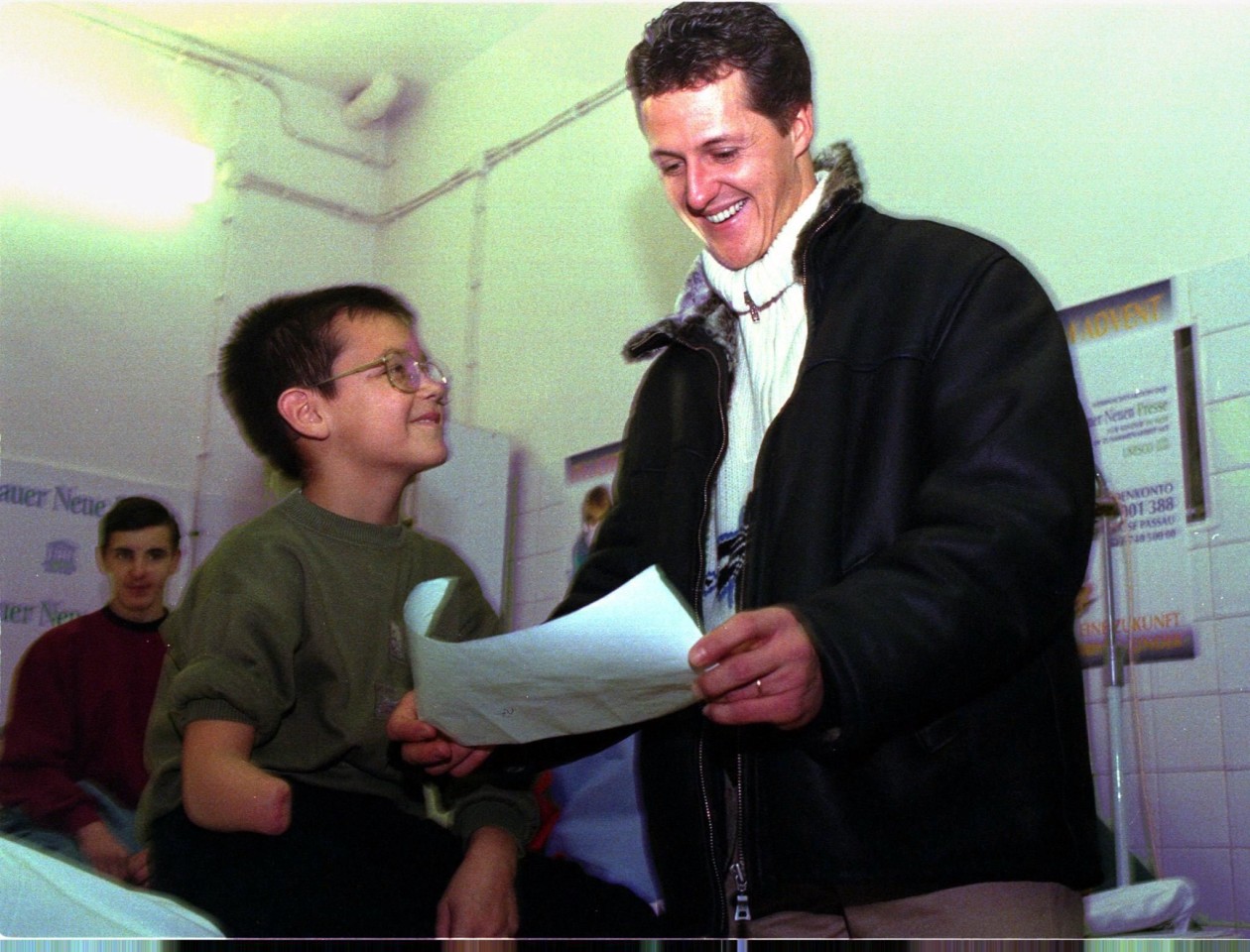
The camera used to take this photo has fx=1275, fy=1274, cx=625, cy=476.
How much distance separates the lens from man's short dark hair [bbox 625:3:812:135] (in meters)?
1.01

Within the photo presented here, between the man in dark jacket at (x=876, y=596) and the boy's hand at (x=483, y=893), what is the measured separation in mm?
201

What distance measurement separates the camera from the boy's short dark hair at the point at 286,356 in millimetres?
1365

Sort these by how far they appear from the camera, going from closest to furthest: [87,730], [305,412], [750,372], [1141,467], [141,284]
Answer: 1. [750,372]
2. [305,412]
3. [87,730]
4. [1141,467]
5. [141,284]

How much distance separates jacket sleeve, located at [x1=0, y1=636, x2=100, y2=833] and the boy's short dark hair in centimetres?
43

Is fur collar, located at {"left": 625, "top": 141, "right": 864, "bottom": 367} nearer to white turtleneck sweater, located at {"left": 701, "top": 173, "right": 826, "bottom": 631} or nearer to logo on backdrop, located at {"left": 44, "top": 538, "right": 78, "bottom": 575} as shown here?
white turtleneck sweater, located at {"left": 701, "top": 173, "right": 826, "bottom": 631}

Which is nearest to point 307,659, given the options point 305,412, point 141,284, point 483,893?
point 483,893

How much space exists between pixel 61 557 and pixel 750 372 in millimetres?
1235

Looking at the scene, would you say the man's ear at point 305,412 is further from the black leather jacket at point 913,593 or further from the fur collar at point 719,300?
the black leather jacket at point 913,593

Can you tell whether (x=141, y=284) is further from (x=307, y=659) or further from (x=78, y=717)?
(x=307, y=659)

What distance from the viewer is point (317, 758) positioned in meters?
1.03

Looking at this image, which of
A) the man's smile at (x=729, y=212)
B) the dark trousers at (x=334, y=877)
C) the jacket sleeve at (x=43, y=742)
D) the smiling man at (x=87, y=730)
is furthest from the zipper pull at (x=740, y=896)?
the jacket sleeve at (x=43, y=742)

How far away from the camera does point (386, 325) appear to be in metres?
1.40

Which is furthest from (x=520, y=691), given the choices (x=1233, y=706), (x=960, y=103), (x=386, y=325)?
(x=960, y=103)

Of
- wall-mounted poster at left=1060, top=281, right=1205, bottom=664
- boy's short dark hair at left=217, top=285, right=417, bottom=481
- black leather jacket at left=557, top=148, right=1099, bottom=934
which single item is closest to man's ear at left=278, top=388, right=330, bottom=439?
boy's short dark hair at left=217, top=285, right=417, bottom=481
